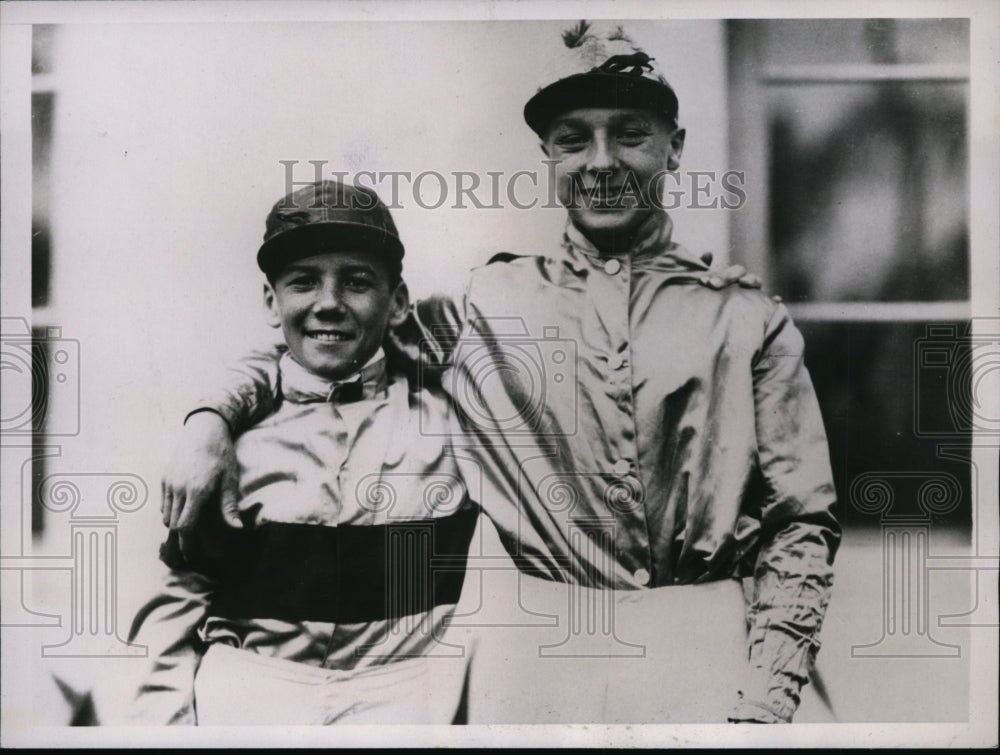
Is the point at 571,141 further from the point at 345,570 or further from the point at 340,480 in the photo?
the point at 345,570

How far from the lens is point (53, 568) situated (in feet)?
11.0

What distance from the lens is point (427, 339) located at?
10.7ft

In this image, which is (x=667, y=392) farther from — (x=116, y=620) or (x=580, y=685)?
(x=116, y=620)

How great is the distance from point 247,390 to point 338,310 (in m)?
0.44

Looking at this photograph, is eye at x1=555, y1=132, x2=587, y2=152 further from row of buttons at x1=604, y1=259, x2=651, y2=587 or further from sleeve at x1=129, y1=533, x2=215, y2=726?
sleeve at x1=129, y1=533, x2=215, y2=726

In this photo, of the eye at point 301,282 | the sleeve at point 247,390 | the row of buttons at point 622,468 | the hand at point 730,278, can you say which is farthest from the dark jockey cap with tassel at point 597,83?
the sleeve at point 247,390

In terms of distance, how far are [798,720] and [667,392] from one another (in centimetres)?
129

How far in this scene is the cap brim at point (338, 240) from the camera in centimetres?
327

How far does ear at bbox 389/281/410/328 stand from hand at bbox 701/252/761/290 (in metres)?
1.07

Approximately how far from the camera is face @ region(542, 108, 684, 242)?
10.7ft

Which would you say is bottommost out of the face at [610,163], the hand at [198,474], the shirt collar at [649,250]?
the hand at [198,474]

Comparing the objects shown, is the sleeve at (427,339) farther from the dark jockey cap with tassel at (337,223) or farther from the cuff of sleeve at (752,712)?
the cuff of sleeve at (752,712)

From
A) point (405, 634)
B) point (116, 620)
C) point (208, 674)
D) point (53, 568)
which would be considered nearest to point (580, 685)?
point (405, 634)

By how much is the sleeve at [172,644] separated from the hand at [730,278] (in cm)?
210
